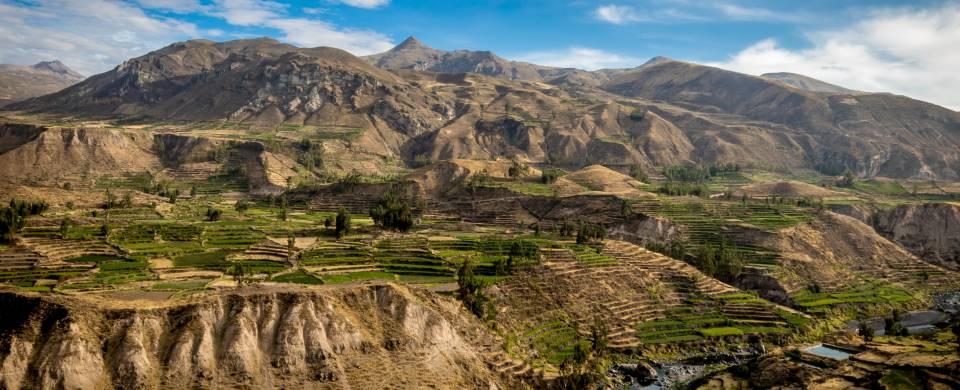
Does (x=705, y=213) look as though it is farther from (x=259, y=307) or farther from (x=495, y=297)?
(x=259, y=307)

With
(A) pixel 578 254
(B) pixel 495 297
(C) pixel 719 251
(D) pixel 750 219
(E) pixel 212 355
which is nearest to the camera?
(E) pixel 212 355

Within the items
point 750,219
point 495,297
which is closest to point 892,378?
point 495,297

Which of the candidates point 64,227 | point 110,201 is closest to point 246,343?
point 64,227

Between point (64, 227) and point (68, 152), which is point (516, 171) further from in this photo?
point (68, 152)

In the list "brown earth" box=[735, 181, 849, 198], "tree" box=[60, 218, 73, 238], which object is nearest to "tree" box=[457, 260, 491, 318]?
"tree" box=[60, 218, 73, 238]

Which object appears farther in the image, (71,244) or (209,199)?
(209,199)

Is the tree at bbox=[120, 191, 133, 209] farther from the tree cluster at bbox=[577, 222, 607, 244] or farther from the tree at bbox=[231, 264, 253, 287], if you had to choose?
the tree cluster at bbox=[577, 222, 607, 244]
